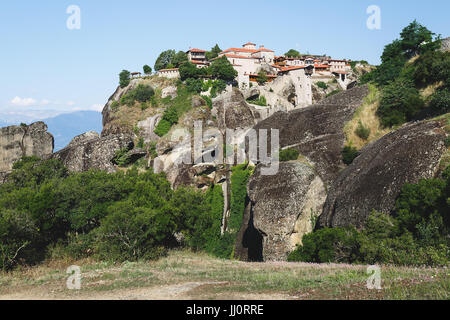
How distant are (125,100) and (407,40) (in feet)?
176

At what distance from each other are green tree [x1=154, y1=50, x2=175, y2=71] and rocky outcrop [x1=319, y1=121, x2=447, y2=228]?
2873 inches

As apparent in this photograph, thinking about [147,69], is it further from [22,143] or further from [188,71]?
[22,143]

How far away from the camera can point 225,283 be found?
19531mm

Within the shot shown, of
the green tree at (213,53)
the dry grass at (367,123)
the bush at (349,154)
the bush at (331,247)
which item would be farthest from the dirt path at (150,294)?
the green tree at (213,53)

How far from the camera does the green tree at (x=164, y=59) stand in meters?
102

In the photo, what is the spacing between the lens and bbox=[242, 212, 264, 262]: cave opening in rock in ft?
152

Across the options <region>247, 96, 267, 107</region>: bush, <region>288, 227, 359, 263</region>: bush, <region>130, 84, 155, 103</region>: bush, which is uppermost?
<region>130, 84, 155, 103</region>: bush

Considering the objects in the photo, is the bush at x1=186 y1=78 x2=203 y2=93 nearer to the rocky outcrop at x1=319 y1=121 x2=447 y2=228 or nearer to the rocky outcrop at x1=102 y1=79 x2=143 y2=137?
the rocky outcrop at x1=102 y1=79 x2=143 y2=137

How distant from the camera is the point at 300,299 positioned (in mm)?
15281

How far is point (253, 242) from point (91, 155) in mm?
31181

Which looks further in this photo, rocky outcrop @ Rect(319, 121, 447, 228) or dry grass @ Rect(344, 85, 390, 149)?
dry grass @ Rect(344, 85, 390, 149)

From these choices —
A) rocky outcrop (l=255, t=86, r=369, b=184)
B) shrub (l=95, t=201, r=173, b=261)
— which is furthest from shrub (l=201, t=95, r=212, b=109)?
shrub (l=95, t=201, r=173, b=261)

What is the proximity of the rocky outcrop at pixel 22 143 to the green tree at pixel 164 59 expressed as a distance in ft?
122

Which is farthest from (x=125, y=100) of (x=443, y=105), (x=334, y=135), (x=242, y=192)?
(x=443, y=105)
